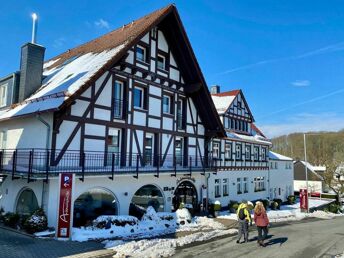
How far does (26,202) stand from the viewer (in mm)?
15469

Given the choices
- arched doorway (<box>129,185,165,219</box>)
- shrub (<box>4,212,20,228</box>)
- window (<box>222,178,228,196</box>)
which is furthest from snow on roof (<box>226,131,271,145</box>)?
shrub (<box>4,212,20,228</box>)

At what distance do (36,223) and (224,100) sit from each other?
21.5m

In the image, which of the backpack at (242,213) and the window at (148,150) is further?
the window at (148,150)

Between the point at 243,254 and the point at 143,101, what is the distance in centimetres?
1083

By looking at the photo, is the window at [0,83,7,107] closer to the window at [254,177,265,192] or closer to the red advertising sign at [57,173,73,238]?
the red advertising sign at [57,173,73,238]

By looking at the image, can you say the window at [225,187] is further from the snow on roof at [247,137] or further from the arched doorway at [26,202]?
the arched doorway at [26,202]

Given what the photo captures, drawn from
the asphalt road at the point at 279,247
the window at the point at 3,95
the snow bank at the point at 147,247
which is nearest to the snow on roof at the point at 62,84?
the window at the point at 3,95

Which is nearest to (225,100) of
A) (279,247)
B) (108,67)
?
A: (108,67)

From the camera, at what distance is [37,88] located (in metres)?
18.2

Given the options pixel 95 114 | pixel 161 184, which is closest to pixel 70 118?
pixel 95 114

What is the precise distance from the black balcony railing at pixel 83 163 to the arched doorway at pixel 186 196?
1.19 metres

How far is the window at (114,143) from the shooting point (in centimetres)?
1709

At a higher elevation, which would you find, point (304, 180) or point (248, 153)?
point (248, 153)

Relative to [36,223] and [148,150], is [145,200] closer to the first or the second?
[148,150]
